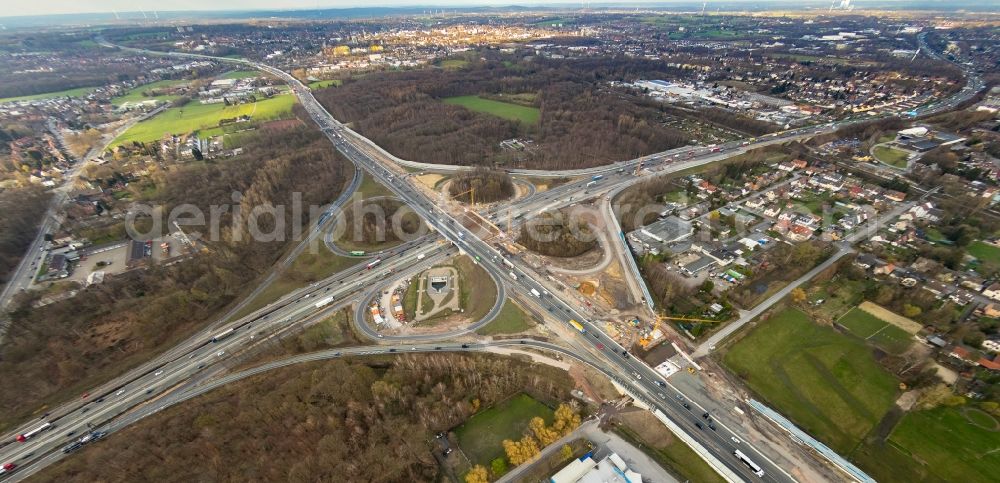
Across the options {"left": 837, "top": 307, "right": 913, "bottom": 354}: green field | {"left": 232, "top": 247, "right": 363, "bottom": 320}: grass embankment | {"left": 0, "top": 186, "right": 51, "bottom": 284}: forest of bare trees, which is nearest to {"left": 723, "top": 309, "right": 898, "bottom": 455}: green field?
{"left": 837, "top": 307, "right": 913, "bottom": 354}: green field

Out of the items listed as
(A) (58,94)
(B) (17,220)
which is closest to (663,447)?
(B) (17,220)

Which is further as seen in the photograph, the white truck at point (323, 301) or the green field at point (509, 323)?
the white truck at point (323, 301)

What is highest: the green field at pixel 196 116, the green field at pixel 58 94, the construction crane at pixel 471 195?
the green field at pixel 58 94

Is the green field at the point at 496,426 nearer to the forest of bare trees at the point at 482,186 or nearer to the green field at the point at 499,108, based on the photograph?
the forest of bare trees at the point at 482,186

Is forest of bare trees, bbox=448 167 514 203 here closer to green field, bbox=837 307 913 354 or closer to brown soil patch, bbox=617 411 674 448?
brown soil patch, bbox=617 411 674 448

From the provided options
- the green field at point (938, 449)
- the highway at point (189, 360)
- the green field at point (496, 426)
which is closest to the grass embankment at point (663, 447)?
the green field at point (496, 426)

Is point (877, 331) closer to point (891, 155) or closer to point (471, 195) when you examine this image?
point (471, 195)
